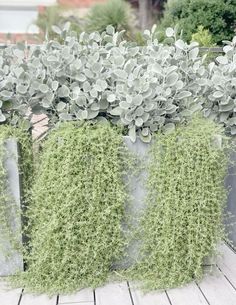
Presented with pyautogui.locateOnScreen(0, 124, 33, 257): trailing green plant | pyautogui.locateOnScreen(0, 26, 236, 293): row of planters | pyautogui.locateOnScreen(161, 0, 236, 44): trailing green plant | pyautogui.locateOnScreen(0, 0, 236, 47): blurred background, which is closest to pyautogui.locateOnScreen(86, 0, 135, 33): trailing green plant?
pyautogui.locateOnScreen(0, 0, 236, 47): blurred background

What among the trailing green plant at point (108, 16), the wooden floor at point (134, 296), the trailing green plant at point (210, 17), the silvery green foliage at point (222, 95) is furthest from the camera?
the trailing green plant at point (108, 16)

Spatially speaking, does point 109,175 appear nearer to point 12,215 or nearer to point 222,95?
point 12,215

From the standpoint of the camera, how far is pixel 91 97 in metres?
1.84

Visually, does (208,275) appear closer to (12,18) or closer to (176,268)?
(176,268)

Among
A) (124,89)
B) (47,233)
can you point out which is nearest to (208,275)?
(47,233)

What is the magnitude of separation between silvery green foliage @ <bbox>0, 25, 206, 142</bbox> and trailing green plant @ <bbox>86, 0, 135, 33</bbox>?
22.1 ft

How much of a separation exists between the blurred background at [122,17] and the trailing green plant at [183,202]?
2.76 metres

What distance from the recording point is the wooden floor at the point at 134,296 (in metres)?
1.75

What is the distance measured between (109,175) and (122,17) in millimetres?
7721

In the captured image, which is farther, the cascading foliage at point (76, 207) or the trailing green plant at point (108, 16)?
the trailing green plant at point (108, 16)

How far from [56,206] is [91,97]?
506mm

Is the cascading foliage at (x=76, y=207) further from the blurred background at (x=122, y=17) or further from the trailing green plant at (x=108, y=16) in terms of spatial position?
the trailing green plant at (x=108, y=16)

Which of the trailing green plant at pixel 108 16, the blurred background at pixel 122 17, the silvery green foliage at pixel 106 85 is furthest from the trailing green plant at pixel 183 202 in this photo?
the trailing green plant at pixel 108 16

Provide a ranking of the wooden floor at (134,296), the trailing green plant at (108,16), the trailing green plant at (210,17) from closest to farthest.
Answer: the wooden floor at (134,296), the trailing green plant at (210,17), the trailing green plant at (108,16)
